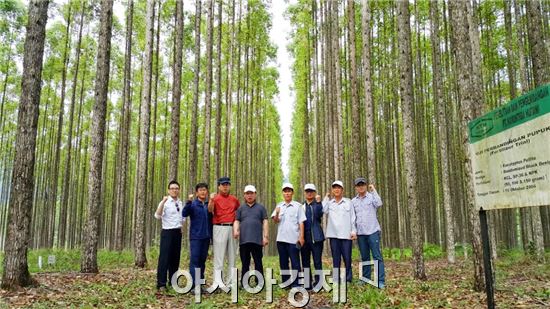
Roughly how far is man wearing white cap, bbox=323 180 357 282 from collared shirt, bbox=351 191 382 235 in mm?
170

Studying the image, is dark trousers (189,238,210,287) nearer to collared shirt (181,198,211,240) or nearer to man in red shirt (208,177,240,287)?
collared shirt (181,198,211,240)

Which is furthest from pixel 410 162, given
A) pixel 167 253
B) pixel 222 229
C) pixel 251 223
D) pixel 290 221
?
pixel 167 253

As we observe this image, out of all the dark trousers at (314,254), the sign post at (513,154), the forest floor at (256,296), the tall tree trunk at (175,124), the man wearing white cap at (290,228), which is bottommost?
the forest floor at (256,296)

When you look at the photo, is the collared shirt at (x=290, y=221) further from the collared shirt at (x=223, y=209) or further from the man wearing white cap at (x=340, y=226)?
the collared shirt at (x=223, y=209)

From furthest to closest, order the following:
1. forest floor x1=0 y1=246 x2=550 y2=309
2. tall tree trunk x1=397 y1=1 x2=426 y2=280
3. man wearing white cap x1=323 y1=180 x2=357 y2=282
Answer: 1. tall tree trunk x1=397 y1=1 x2=426 y2=280
2. man wearing white cap x1=323 y1=180 x2=357 y2=282
3. forest floor x1=0 y1=246 x2=550 y2=309

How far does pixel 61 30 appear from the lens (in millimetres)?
19328

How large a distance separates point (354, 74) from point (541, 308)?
330 inches

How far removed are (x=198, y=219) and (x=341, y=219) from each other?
8.60 ft

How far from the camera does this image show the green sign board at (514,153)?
3.43 metres

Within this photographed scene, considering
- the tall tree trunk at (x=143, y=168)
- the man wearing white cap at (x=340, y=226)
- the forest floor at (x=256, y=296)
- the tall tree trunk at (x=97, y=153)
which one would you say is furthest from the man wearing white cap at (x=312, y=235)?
the tall tree trunk at (x=143, y=168)

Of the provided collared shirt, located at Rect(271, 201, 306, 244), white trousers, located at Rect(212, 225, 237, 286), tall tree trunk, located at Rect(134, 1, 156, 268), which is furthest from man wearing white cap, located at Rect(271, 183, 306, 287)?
tall tree trunk, located at Rect(134, 1, 156, 268)

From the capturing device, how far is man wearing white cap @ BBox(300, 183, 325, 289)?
7.17m

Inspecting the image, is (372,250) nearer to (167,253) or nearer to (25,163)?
(167,253)

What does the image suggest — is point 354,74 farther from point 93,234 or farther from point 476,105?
point 93,234
